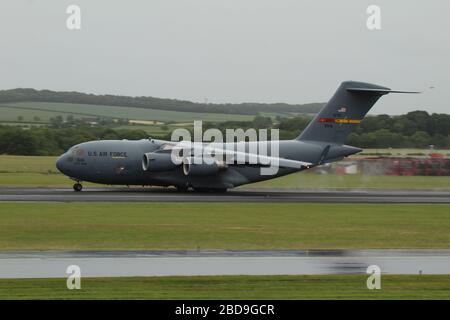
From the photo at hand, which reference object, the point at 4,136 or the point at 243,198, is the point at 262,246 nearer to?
the point at 243,198

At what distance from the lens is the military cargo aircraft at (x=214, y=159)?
43406 millimetres

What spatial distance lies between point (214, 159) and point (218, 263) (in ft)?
80.2

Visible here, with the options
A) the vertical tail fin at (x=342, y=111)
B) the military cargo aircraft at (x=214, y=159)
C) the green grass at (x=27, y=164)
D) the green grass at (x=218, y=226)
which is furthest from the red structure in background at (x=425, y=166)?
the green grass at (x=27, y=164)

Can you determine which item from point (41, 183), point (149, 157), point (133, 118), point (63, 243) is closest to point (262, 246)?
point (63, 243)

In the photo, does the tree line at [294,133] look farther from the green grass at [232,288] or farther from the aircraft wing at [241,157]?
the green grass at [232,288]

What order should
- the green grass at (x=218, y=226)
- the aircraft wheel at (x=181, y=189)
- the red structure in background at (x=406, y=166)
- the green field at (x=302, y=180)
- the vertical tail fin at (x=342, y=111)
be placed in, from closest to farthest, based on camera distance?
the green grass at (x=218, y=226), the aircraft wheel at (x=181, y=189), the vertical tail fin at (x=342, y=111), the green field at (x=302, y=180), the red structure in background at (x=406, y=166)

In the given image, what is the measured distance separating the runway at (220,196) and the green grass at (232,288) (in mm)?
20056

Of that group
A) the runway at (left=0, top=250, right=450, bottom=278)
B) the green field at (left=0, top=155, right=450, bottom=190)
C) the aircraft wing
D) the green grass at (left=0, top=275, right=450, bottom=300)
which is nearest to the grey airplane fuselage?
the aircraft wing

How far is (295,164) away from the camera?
42.4 meters

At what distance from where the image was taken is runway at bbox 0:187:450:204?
37.9 m

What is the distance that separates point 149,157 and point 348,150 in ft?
36.3

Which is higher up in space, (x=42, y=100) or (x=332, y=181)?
(x=42, y=100)

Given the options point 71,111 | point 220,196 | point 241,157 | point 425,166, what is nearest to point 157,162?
point 220,196
